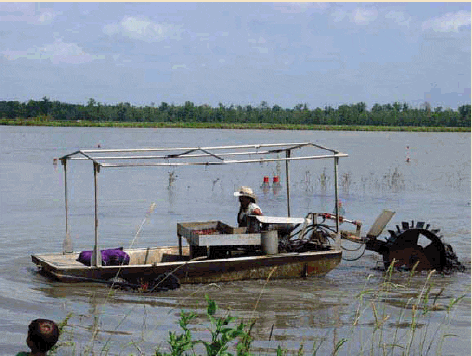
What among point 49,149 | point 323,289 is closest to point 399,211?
point 323,289

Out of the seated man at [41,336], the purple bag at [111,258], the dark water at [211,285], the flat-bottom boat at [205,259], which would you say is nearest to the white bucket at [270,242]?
the flat-bottom boat at [205,259]

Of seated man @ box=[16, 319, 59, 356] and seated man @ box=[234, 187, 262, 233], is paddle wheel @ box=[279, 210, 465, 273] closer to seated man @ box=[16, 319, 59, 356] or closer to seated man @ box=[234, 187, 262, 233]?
seated man @ box=[234, 187, 262, 233]

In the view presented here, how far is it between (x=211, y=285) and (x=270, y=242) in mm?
4120

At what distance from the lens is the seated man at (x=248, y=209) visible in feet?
43.1

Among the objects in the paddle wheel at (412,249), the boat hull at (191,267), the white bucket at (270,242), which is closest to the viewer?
the boat hull at (191,267)

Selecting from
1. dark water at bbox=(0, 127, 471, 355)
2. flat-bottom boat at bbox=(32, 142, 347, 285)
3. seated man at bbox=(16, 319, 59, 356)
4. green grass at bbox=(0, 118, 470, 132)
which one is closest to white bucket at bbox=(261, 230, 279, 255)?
flat-bottom boat at bbox=(32, 142, 347, 285)

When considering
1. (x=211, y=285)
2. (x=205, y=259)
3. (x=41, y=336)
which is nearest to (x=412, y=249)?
(x=205, y=259)

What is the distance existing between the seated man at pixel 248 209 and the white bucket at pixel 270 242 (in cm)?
24

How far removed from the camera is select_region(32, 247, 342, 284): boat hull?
12.2 m

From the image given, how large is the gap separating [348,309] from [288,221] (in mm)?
1777

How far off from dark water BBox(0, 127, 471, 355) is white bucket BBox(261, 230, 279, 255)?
560 millimetres

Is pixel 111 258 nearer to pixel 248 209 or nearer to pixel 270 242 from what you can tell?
pixel 248 209

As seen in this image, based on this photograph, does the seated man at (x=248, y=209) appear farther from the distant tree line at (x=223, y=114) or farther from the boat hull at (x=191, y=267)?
the distant tree line at (x=223, y=114)

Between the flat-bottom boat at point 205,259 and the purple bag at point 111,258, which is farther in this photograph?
the purple bag at point 111,258
